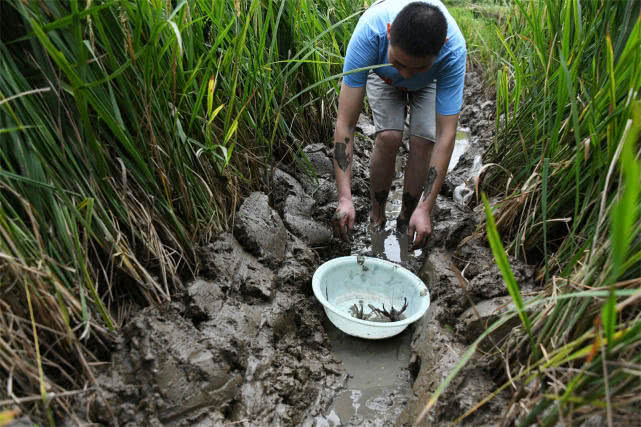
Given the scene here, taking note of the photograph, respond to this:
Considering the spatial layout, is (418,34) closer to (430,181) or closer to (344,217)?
(430,181)

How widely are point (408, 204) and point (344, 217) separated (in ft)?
2.18

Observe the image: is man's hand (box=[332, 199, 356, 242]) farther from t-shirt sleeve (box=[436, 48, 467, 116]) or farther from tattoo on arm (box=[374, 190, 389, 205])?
t-shirt sleeve (box=[436, 48, 467, 116])

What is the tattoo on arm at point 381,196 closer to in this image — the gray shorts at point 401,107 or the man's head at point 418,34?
the gray shorts at point 401,107

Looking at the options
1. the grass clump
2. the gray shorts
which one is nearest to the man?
the gray shorts

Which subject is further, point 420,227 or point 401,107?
point 401,107

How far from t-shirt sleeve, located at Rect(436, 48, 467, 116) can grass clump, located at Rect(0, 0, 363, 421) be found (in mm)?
1053

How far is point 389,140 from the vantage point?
8.66 ft

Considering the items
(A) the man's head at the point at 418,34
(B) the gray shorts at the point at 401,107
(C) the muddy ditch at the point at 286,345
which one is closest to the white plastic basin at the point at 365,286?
(C) the muddy ditch at the point at 286,345

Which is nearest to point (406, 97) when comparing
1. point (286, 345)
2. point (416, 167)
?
point (416, 167)

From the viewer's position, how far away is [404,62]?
2.01 meters

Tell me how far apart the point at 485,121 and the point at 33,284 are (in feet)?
14.3

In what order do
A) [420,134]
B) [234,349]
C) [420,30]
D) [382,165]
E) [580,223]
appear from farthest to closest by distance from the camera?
[382,165] < [420,134] < [420,30] < [580,223] < [234,349]

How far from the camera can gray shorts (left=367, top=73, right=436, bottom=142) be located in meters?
2.60

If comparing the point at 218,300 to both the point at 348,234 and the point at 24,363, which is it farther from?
the point at 348,234
